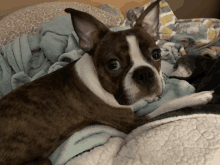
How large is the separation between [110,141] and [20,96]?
759 mm

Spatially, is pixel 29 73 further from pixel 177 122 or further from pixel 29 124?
pixel 177 122

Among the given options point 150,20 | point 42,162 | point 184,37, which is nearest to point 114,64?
point 150,20

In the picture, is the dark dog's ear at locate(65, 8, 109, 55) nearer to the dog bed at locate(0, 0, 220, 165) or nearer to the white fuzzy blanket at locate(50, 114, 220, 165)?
the dog bed at locate(0, 0, 220, 165)

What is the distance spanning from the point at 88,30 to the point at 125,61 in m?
0.42

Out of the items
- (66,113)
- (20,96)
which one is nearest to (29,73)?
(20,96)

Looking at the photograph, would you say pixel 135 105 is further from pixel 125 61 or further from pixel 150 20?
pixel 150 20

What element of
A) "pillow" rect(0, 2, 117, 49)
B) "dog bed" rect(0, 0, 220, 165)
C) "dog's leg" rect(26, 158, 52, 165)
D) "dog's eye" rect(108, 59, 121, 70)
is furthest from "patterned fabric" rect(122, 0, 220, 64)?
"dog's leg" rect(26, 158, 52, 165)

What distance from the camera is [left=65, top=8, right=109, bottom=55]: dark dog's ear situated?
1.23m

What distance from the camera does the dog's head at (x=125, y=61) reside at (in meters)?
1.14

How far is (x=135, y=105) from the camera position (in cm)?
167

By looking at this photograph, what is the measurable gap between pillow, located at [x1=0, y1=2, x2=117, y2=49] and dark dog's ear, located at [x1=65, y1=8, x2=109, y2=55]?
1.34m

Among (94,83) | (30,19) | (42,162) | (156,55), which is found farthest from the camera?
(30,19)

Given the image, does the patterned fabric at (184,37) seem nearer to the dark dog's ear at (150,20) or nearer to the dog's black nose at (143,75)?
the dark dog's ear at (150,20)

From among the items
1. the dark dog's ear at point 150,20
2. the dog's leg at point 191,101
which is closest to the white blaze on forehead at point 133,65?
the dog's leg at point 191,101
